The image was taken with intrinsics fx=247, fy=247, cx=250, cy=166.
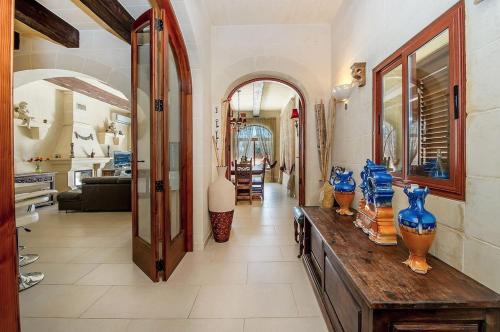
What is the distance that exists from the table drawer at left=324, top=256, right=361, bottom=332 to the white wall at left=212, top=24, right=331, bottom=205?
212 cm

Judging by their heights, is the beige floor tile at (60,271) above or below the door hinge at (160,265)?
below

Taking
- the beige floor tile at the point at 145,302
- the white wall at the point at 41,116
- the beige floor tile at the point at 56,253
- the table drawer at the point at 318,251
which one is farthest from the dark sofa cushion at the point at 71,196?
the table drawer at the point at 318,251

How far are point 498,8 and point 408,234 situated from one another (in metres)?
1.10

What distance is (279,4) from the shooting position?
10.7 ft

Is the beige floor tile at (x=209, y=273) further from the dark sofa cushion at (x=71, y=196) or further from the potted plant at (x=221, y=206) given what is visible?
the dark sofa cushion at (x=71, y=196)

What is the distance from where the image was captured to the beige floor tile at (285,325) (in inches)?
66.9

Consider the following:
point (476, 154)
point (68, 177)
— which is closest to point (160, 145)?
point (476, 154)

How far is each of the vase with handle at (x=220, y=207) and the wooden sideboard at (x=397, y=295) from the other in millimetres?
1905

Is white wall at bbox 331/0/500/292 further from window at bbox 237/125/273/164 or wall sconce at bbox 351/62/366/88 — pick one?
window at bbox 237/125/273/164

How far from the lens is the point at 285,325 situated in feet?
5.71

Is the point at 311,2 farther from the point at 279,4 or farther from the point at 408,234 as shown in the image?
the point at 408,234

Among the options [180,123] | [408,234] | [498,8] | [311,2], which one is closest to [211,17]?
[311,2]

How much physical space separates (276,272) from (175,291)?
99 cm

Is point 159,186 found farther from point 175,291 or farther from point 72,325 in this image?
point 72,325
